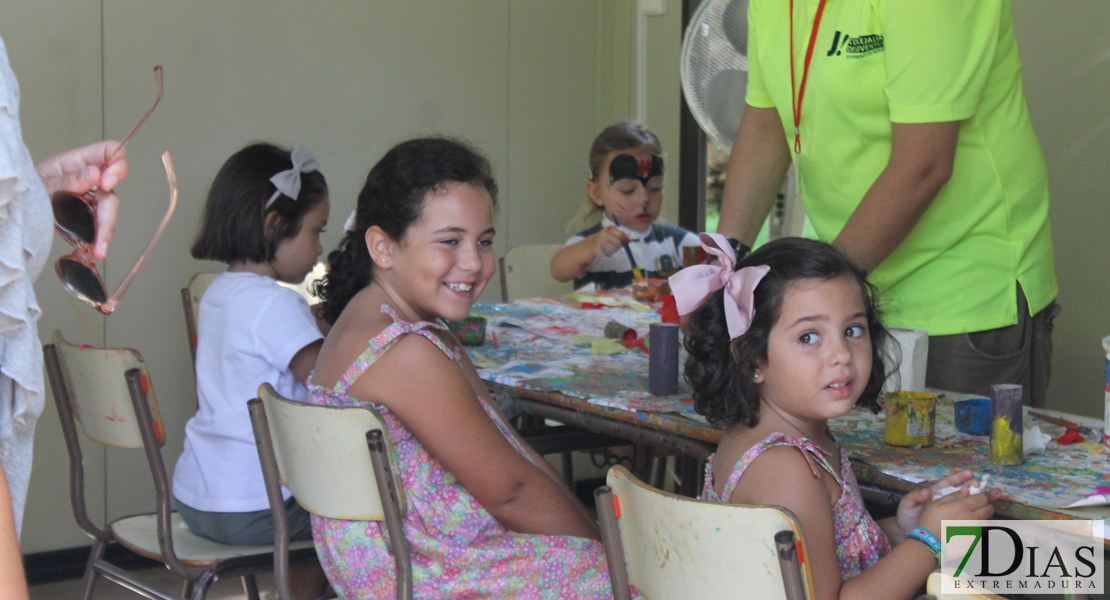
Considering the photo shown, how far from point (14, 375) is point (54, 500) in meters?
2.83

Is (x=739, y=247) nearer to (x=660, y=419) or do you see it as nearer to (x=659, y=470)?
(x=660, y=419)

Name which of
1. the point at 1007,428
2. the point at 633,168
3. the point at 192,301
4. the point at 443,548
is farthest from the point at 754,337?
the point at 633,168

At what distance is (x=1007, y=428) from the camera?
1.30 m

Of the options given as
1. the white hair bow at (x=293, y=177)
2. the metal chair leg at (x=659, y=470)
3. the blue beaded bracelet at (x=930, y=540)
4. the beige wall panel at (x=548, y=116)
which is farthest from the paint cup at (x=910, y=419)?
the beige wall panel at (x=548, y=116)

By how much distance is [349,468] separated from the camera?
1.44 m

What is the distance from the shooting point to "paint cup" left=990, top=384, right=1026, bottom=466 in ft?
4.25

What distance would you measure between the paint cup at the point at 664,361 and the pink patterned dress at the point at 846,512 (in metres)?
0.42

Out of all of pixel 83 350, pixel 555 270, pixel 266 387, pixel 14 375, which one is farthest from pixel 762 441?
pixel 555 270

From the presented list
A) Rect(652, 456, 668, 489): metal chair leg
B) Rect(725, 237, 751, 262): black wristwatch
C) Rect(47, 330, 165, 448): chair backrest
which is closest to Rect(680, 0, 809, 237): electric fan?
Rect(725, 237, 751, 262): black wristwatch

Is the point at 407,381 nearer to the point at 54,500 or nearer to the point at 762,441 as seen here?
the point at 762,441

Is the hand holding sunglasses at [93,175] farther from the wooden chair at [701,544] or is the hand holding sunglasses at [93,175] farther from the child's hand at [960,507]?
the child's hand at [960,507]

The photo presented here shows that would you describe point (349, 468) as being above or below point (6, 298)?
below

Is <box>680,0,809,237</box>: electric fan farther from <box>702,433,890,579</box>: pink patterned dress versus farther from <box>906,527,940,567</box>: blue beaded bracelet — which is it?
<box>906,527,940,567</box>: blue beaded bracelet

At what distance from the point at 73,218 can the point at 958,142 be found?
1524 millimetres
